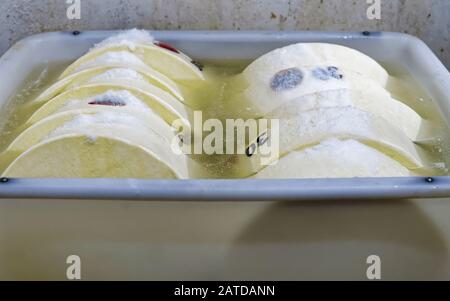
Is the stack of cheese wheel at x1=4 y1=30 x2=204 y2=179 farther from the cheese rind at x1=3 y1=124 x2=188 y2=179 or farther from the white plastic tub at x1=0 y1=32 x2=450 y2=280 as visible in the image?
the white plastic tub at x1=0 y1=32 x2=450 y2=280

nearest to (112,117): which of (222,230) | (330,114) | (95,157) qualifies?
(95,157)

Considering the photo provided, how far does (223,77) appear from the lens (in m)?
1.53

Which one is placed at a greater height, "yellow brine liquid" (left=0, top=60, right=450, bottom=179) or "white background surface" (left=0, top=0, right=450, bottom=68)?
"white background surface" (left=0, top=0, right=450, bottom=68)

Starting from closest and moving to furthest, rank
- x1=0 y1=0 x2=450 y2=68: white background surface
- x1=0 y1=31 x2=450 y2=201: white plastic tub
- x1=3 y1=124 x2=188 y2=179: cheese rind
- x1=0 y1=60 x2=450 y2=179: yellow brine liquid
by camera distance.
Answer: x1=0 y1=31 x2=450 y2=201: white plastic tub, x1=3 y1=124 x2=188 y2=179: cheese rind, x1=0 y1=60 x2=450 y2=179: yellow brine liquid, x1=0 y1=0 x2=450 y2=68: white background surface

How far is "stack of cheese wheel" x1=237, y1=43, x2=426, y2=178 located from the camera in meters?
1.06

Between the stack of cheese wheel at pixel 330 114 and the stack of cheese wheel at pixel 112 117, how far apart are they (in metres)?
0.18

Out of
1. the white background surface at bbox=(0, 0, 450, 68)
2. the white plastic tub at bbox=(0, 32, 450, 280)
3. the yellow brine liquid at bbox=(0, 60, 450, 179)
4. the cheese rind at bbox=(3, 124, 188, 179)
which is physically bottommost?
the white plastic tub at bbox=(0, 32, 450, 280)

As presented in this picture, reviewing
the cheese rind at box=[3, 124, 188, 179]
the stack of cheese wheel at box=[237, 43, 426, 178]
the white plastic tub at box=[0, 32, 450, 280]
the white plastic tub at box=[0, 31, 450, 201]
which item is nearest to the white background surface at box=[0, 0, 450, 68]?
the white plastic tub at box=[0, 31, 450, 201]

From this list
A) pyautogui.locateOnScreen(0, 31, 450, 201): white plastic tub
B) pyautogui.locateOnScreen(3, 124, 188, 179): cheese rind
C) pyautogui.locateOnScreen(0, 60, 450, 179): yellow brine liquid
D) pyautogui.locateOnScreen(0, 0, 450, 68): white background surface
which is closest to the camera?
pyautogui.locateOnScreen(0, 31, 450, 201): white plastic tub

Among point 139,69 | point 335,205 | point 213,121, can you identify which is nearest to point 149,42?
point 139,69

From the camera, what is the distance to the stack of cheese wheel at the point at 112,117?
1.06 m

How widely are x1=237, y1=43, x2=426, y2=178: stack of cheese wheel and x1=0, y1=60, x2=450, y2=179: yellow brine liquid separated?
31 millimetres
